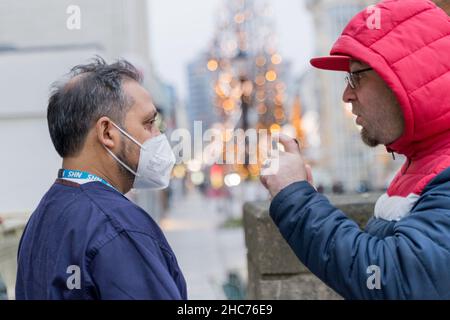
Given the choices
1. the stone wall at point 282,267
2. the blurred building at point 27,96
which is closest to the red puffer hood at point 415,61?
the stone wall at point 282,267

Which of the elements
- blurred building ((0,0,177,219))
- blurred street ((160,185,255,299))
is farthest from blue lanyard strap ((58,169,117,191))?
blurred street ((160,185,255,299))

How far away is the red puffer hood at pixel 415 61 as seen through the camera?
1779mm

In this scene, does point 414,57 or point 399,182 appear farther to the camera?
point 399,182

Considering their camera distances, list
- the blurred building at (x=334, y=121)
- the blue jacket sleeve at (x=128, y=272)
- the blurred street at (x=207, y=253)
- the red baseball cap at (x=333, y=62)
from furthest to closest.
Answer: the blurred building at (x=334, y=121) < the blurred street at (x=207, y=253) < the red baseball cap at (x=333, y=62) < the blue jacket sleeve at (x=128, y=272)

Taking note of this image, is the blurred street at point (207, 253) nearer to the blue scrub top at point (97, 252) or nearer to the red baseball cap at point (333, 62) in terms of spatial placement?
the red baseball cap at point (333, 62)

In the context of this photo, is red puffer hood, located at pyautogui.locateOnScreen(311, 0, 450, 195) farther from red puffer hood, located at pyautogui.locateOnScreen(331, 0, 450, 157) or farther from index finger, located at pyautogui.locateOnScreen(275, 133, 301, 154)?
index finger, located at pyautogui.locateOnScreen(275, 133, 301, 154)

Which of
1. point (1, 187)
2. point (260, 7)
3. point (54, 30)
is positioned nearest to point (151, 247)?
point (1, 187)

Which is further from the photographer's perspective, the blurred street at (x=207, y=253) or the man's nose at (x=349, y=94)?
the blurred street at (x=207, y=253)

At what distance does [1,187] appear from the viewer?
17.0ft

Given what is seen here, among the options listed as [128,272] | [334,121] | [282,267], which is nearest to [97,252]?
[128,272]

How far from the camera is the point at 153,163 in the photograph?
1.97m

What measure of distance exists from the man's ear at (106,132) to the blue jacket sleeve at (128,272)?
12.4 inches

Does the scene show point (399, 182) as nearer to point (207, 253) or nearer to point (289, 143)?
point (289, 143)

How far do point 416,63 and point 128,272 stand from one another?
0.97m
